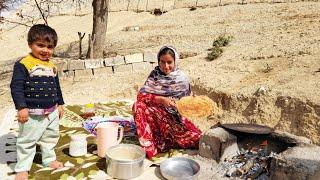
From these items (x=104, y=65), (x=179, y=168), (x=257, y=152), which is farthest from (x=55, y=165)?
(x=104, y=65)

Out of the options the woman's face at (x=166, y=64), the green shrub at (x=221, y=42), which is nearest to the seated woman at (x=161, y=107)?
the woman's face at (x=166, y=64)

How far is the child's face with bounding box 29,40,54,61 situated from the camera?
3.52 m

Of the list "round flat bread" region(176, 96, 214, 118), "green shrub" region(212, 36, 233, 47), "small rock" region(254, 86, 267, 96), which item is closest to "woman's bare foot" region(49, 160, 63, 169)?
"round flat bread" region(176, 96, 214, 118)

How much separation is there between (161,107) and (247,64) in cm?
358

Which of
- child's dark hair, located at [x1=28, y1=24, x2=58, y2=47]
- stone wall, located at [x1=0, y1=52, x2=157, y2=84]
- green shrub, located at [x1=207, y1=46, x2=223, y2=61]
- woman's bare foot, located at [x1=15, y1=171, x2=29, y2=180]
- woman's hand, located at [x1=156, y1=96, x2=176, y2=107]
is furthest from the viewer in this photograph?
green shrub, located at [x1=207, y1=46, x2=223, y2=61]

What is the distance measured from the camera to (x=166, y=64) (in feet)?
13.7

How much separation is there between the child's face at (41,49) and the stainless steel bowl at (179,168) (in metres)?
1.66

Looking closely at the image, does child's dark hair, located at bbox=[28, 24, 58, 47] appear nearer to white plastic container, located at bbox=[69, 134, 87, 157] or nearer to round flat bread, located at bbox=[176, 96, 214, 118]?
white plastic container, located at bbox=[69, 134, 87, 157]

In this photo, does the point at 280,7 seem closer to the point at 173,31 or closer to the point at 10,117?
the point at 173,31

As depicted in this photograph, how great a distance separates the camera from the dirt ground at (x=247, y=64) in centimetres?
545

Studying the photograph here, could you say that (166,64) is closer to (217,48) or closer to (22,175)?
(22,175)

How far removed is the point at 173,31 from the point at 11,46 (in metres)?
7.34

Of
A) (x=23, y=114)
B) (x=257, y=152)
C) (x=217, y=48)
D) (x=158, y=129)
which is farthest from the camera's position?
(x=217, y=48)

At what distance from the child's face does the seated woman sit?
122cm
